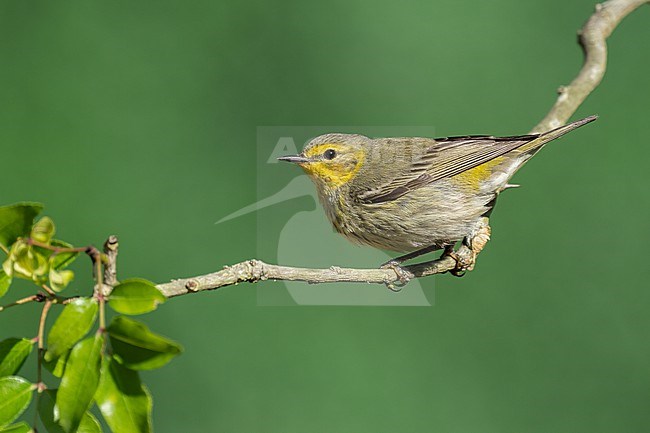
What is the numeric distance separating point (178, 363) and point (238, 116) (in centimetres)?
158

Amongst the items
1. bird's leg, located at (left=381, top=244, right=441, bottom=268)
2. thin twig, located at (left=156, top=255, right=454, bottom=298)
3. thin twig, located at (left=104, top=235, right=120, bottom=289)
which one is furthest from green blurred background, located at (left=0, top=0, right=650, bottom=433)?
thin twig, located at (left=104, top=235, right=120, bottom=289)

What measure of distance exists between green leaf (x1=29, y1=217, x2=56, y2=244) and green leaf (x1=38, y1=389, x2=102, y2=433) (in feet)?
1.07

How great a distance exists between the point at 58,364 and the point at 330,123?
3.35 metres

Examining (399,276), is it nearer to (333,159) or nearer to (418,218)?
(418,218)

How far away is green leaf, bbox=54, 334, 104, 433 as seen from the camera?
148 centimetres

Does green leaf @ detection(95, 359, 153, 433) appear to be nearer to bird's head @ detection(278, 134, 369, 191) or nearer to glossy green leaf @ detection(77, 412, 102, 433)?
glossy green leaf @ detection(77, 412, 102, 433)

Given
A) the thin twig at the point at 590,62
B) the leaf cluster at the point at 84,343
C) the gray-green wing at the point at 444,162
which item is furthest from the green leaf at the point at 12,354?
the thin twig at the point at 590,62

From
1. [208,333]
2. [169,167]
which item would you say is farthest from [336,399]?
[169,167]

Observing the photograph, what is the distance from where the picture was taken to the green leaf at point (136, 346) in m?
1.48

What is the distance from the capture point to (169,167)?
4.79 m

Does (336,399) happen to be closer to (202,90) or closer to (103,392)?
(202,90)

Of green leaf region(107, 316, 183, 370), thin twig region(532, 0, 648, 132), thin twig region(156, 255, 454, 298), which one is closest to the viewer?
green leaf region(107, 316, 183, 370)

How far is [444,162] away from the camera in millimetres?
3436

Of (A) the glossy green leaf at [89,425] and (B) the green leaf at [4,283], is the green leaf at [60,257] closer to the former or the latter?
(B) the green leaf at [4,283]
